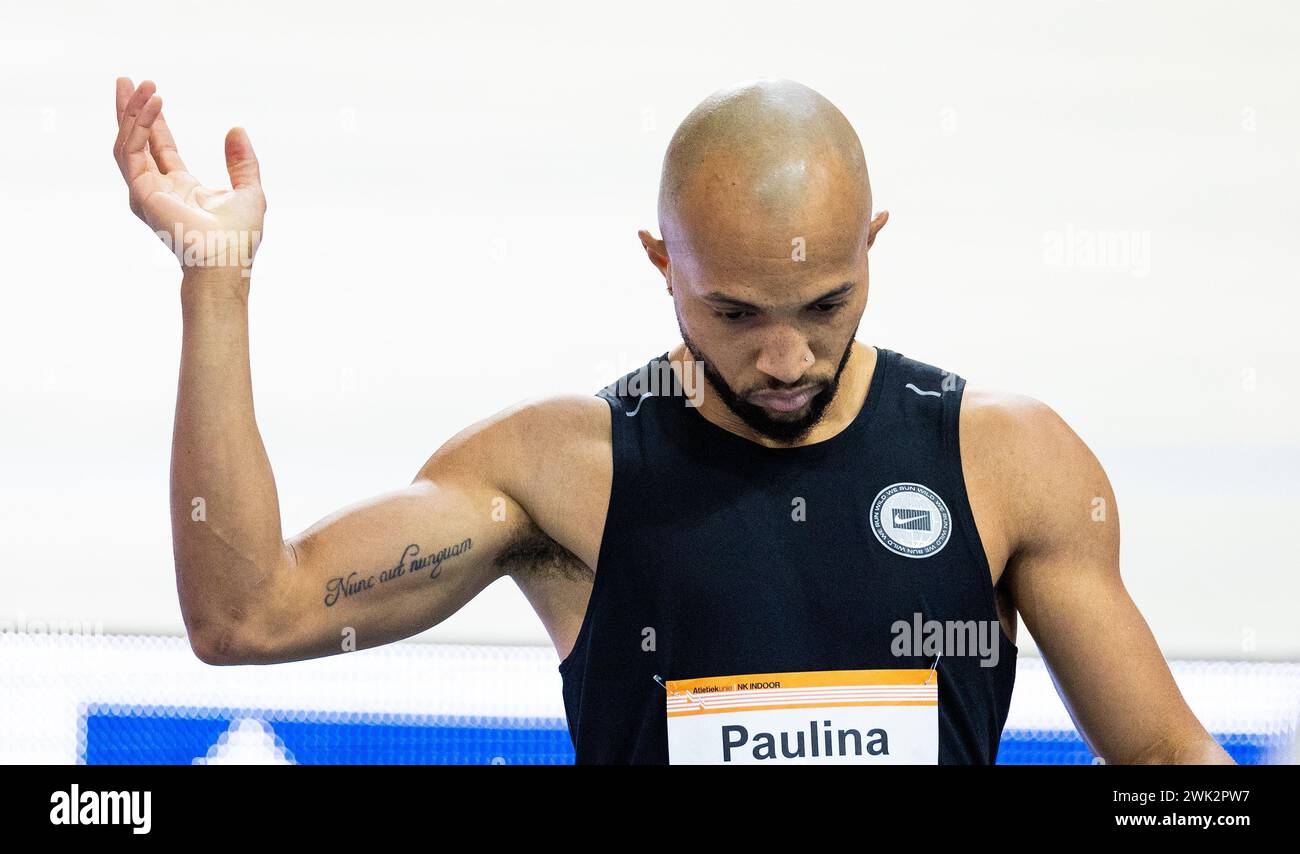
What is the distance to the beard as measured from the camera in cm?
149

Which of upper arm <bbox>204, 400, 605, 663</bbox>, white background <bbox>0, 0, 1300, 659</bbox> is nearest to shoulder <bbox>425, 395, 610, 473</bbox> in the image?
upper arm <bbox>204, 400, 605, 663</bbox>

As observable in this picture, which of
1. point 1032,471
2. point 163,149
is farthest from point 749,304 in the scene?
point 163,149

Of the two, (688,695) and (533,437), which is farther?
→ (533,437)

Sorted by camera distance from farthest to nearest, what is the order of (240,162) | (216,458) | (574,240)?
(574,240) → (240,162) → (216,458)

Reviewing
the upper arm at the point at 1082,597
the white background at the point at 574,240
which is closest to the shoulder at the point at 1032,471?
the upper arm at the point at 1082,597

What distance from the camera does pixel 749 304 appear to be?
141 cm

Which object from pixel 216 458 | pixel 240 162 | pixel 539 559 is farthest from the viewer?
pixel 539 559

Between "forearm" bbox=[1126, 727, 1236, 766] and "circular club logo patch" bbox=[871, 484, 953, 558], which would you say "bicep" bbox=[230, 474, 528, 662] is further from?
"forearm" bbox=[1126, 727, 1236, 766]

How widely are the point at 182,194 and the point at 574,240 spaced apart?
4.68 ft

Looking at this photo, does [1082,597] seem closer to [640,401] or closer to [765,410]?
[765,410]

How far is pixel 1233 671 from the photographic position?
2551 mm

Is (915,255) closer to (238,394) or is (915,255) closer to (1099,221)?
(1099,221)

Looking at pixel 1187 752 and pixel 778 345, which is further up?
pixel 778 345
